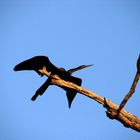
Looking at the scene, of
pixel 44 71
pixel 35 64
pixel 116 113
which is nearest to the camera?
pixel 116 113

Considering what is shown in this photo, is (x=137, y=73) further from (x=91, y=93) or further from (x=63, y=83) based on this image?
(x=63, y=83)

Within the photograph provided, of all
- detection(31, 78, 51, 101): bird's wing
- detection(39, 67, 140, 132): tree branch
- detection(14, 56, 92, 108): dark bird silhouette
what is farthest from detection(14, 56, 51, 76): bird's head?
detection(39, 67, 140, 132): tree branch

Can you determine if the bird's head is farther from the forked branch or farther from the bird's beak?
the forked branch

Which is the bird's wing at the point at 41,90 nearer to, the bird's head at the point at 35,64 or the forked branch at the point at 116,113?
the bird's head at the point at 35,64

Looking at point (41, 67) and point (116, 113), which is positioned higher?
point (41, 67)

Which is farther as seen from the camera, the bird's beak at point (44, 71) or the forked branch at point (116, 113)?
the bird's beak at point (44, 71)

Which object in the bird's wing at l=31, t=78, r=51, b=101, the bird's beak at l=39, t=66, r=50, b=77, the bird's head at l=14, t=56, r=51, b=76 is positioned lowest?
the bird's wing at l=31, t=78, r=51, b=101

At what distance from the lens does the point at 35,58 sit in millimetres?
5742

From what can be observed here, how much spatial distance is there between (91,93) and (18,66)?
1754mm

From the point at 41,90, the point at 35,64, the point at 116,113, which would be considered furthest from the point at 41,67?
the point at 116,113

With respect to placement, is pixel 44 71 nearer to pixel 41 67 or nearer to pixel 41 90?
pixel 41 67

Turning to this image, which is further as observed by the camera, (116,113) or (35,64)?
(35,64)

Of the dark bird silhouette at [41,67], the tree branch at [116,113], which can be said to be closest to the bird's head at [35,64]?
the dark bird silhouette at [41,67]

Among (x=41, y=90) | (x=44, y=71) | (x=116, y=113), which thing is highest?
(x=44, y=71)
